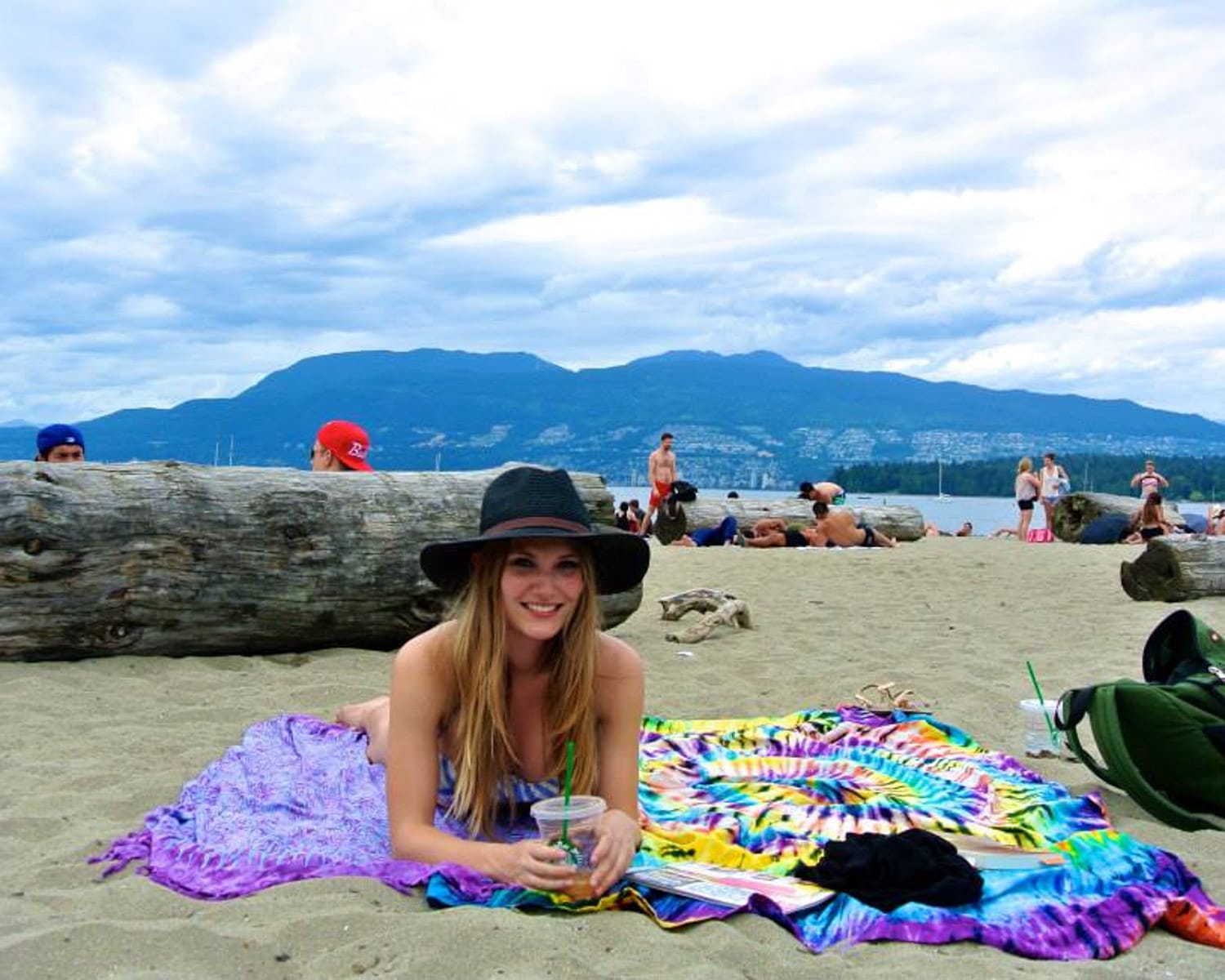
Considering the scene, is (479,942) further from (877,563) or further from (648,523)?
(648,523)

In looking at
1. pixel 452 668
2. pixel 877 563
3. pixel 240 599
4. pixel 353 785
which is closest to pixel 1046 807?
pixel 452 668

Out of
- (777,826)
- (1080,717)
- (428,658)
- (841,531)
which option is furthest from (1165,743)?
(841,531)

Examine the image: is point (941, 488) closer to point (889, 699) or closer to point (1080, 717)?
point (889, 699)

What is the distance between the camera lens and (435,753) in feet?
10.8

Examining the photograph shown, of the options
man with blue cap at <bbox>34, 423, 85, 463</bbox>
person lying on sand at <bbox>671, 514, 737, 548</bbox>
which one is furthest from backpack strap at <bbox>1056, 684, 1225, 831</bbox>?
person lying on sand at <bbox>671, 514, 737, 548</bbox>

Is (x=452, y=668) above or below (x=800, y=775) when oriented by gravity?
above

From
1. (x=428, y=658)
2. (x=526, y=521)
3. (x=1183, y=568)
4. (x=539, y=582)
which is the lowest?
(x=1183, y=568)

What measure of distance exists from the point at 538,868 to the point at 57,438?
6.24 m

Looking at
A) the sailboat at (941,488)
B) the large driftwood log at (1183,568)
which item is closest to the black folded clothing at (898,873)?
the large driftwood log at (1183,568)

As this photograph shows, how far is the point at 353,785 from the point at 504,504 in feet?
5.16

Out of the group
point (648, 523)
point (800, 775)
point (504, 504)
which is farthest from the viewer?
point (648, 523)

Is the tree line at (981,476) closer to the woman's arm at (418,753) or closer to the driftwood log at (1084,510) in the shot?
the driftwood log at (1084,510)

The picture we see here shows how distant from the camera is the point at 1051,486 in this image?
22.0 m

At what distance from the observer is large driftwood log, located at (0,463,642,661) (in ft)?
19.7
